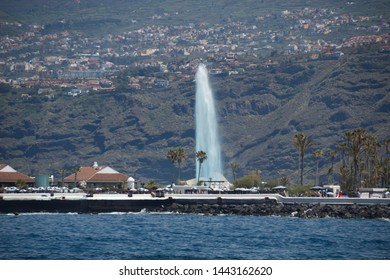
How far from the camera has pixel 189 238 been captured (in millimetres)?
76000

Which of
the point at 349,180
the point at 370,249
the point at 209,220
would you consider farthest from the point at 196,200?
the point at 370,249

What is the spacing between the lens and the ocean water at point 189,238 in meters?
65.1

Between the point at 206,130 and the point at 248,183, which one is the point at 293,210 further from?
the point at 206,130

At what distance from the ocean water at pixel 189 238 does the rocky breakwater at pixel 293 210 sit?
2953 mm

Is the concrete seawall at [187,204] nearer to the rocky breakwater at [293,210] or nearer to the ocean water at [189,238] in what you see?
the rocky breakwater at [293,210]

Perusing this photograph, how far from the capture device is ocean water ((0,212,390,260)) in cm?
6512

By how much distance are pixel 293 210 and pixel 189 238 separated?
2934 centimetres

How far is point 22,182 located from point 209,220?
2267 inches

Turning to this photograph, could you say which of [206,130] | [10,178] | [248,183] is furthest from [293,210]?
[206,130]

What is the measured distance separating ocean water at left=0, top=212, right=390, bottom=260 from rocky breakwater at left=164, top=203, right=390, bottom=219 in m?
2.95

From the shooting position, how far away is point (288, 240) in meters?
74.8

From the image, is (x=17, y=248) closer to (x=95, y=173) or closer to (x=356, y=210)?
(x=356, y=210)

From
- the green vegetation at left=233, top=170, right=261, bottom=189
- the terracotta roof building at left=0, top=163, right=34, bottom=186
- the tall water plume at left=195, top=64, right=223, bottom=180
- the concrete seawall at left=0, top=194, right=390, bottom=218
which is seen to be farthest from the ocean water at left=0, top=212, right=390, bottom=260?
the tall water plume at left=195, top=64, right=223, bottom=180

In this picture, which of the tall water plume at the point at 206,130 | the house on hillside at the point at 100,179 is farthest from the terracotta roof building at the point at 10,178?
the tall water plume at the point at 206,130
